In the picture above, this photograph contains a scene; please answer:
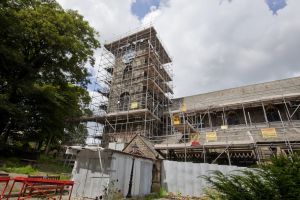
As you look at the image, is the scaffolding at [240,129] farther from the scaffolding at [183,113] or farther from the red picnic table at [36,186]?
the red picnic table at [36,186]

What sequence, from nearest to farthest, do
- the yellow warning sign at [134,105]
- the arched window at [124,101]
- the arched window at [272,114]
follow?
the arched window at [272,114] → the yellow warning sign at [134,105] → the arched window at [124,101]

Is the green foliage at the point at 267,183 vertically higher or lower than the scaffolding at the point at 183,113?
lower

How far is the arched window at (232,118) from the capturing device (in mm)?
21827

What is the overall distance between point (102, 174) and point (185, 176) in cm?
633

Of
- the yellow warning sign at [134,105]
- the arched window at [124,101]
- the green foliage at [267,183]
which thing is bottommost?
the green foliage at [267,183]

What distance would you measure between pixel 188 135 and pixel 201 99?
25.7ft

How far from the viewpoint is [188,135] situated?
2088cm

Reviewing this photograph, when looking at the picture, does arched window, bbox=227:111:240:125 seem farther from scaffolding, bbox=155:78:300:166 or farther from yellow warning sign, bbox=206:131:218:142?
yellow warning sign, bbox=206:131:218:142

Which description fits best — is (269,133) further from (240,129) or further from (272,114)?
(272,114)

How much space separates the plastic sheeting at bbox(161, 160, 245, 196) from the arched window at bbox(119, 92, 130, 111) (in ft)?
45.8

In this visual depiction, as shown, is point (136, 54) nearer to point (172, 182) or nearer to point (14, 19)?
point (14, 19)

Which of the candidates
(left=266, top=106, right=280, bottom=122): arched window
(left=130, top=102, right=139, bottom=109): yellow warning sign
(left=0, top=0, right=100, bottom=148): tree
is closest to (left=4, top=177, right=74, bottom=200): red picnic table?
(left=0, top=0, right=100, bottom=148): tree

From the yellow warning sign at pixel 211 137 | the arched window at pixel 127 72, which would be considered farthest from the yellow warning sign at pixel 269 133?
the arched window at pixel 127 72

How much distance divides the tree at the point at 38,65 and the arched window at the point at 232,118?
18.3m
